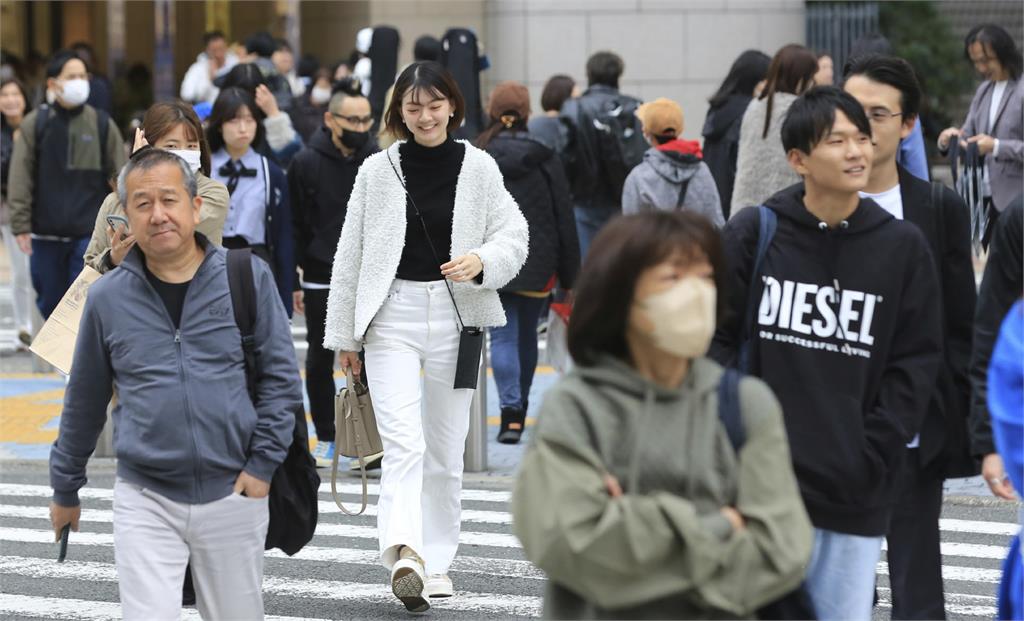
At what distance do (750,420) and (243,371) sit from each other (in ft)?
6.42

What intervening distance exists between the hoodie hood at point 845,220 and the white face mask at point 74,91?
7.63m

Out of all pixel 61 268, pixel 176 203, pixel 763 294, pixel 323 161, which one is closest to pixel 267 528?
pixel 176 203

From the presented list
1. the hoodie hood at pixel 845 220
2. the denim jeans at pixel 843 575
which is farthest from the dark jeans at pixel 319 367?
the denim jeans at pixel 843 575

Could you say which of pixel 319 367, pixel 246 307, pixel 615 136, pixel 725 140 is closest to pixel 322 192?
pixel 319 367

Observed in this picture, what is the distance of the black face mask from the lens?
29.1 ft

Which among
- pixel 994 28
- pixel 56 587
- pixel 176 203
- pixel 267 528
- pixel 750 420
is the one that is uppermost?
pixel 994 28

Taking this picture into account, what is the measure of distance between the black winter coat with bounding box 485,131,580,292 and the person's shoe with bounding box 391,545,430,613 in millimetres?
3596

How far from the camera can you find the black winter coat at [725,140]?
10594 mm

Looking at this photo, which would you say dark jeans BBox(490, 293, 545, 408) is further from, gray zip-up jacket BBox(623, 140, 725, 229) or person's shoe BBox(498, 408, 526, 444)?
gray zip-up jacket BBox(623, 140, 725, 229)

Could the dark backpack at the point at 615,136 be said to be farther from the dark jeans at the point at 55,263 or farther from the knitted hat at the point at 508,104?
the dark jeans at the point at 55,263

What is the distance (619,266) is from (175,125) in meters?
3.68

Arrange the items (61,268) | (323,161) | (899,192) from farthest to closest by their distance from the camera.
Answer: (61,268)
(323,161)
(899,192)

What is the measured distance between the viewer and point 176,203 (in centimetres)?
477

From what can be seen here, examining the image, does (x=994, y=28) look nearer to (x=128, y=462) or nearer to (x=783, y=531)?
(x=128, y=462)
